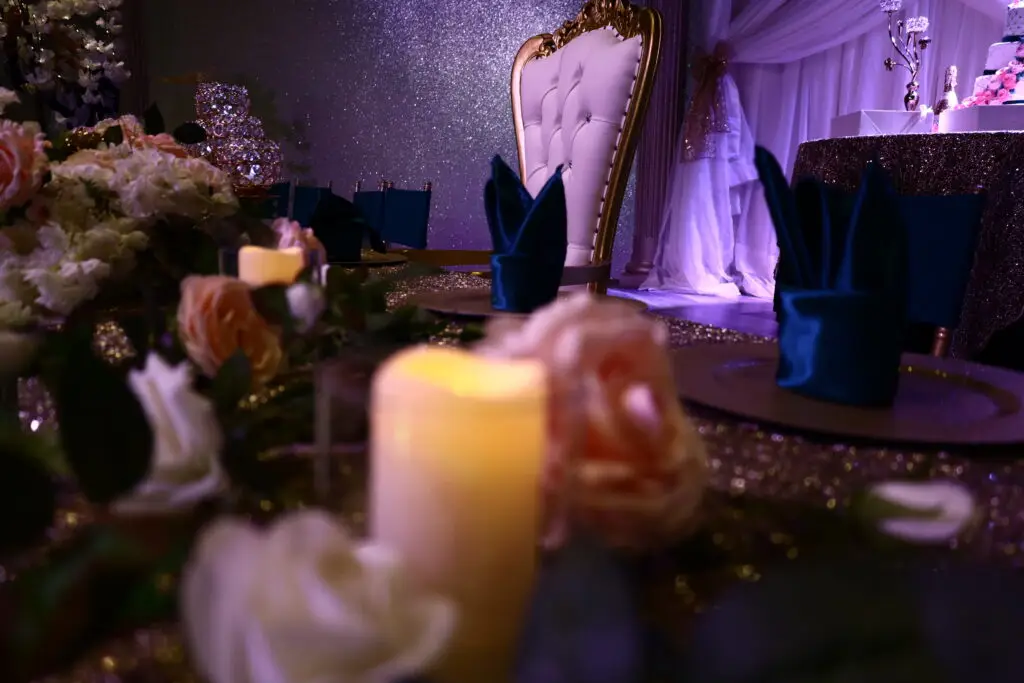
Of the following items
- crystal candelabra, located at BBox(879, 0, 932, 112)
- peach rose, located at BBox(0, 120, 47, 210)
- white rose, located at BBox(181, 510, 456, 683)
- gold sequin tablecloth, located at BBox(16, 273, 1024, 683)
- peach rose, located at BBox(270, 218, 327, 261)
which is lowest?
gold sequin tablecloth, located at BBox(16, 273, 1024, 683)

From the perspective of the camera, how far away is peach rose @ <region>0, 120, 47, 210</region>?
70cm

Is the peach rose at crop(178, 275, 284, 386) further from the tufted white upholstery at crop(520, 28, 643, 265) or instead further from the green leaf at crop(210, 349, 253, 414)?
the tufted white upholstery at crop(520, 28, 643, 265)

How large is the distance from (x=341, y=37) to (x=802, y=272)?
4.82 meters

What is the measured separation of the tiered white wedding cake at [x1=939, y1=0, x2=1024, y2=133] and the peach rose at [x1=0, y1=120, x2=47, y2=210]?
2605mm

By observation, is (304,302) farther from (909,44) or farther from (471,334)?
(909,44)

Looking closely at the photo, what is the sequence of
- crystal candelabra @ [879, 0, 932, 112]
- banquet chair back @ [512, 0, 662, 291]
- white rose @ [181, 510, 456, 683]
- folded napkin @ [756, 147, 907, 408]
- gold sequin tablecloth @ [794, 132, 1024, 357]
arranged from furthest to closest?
1. crystal candelabra @ [879, 0, 932, 112]
2. gold sequin tablecloth @ [794, 132, 1024, 357]
3. banquet chair back @ [512, 0, 662, 291]
4. folded napkin @ [756, 147, 907, 408]
5. white rose @ [181, 510, 456, 683]

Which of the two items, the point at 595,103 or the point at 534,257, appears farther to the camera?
the point at 595,103

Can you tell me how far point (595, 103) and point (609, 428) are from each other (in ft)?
5.28

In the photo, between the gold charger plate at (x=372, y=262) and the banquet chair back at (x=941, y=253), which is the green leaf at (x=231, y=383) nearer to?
the gold charger plate at (x=372, y=262)

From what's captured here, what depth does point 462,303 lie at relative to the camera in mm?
927

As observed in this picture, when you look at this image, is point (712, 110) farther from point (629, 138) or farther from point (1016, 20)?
point (629, 138)

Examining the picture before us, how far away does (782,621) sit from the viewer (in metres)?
0.20

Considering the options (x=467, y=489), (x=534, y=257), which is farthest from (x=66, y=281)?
(x=467, y=489)

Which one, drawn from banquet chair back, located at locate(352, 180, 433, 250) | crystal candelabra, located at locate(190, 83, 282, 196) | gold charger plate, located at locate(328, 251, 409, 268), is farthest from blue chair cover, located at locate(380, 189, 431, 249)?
gold charger plate, located at locate(328, 251, 409, 268)
